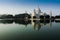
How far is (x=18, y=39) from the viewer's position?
7.90 metres

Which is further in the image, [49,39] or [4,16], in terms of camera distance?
[4,16]

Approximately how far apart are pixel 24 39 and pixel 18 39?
33 cm

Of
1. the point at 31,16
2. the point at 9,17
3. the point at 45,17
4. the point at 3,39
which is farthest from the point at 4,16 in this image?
the point at 3,39

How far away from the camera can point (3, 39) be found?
8.06 metres

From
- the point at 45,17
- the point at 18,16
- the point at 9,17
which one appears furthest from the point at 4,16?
the point at 45,17

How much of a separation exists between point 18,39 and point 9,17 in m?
41.0

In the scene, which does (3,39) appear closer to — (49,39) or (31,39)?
(31,39)

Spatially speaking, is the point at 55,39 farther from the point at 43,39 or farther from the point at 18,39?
the point at 18,39

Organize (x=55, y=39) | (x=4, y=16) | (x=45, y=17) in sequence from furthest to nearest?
(x=4, y=16) < (x=45, y=17) < (x=55, y=39)

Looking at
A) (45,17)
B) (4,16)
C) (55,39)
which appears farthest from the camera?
(4,16)

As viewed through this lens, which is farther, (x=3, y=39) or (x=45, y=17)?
(x=45, y=17)

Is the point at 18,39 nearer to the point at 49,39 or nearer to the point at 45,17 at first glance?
the point at 49,39

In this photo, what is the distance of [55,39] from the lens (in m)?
7.76

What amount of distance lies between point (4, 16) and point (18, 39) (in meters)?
40.9
